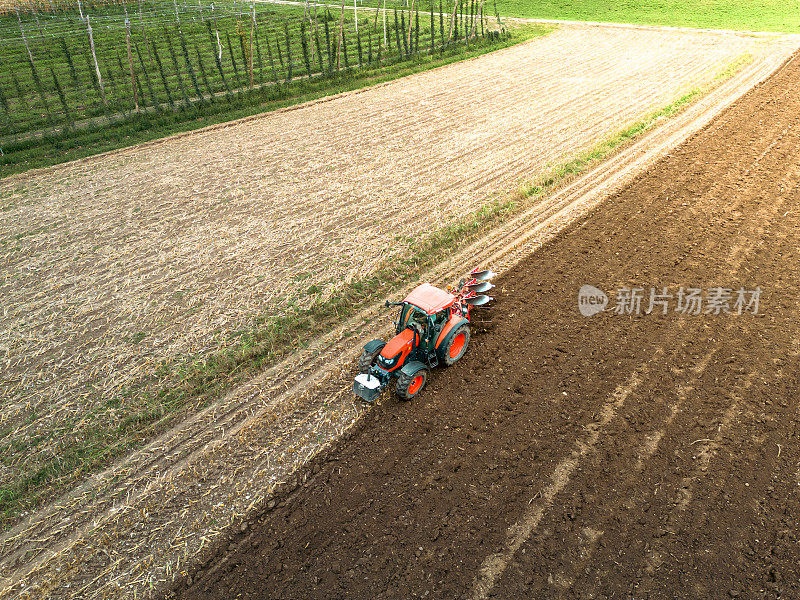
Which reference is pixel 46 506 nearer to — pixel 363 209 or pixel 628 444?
pixel 628 444

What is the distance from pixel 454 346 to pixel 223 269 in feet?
20.6

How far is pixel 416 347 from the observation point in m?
8.98

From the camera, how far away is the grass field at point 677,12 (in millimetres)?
37625

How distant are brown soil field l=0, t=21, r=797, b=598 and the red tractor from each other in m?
0.74

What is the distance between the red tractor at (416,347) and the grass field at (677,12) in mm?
40553

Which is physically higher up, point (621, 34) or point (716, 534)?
point (621, 34)

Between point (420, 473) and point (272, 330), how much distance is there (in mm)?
4530

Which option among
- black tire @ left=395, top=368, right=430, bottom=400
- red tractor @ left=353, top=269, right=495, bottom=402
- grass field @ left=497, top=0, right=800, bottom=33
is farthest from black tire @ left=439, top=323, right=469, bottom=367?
grass field @ left=497, top=0, right=800, bottom=33

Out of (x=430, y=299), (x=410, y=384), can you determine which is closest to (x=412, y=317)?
(x=430, y=299)

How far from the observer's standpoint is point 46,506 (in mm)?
7539

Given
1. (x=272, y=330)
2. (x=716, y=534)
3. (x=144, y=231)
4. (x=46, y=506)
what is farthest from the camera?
(x=144, y=231)

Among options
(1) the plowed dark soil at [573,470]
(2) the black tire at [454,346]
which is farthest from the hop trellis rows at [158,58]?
(1) the plowed dark soil at [573,470]

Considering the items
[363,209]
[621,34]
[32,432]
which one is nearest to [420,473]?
[32,432]

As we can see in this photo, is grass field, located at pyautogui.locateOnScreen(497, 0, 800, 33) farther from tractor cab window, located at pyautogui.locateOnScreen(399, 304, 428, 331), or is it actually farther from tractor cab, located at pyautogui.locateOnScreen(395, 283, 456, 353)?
tractor cab window, located at pyautogui.locateOnScreen(399, 304, 428, 331)
